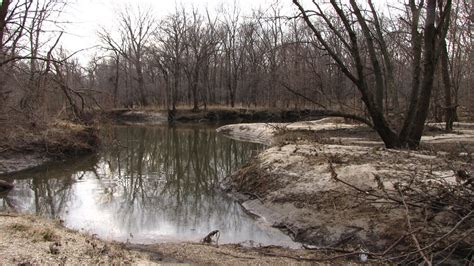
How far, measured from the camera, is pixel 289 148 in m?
13.6

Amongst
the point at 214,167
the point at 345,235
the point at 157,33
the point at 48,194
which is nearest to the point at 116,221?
the point at 48,194

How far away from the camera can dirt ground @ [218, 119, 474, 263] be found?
6.27 meters

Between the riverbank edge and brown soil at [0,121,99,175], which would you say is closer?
brown soil at [0,121,99,175]

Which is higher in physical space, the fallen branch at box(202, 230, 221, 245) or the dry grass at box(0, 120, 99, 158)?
the dry grass at box(0, 120, 99, 158)

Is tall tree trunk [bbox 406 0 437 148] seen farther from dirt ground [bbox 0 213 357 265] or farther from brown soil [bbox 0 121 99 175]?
brown soil [bbox 0 121 99 175]

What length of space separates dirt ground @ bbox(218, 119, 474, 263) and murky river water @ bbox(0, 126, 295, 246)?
61 cm

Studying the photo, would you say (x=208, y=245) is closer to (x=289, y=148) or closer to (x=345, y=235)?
(x=345, y=235)

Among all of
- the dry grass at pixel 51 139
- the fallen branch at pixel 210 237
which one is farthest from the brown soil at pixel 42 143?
the fallen branch at pixel 210 237

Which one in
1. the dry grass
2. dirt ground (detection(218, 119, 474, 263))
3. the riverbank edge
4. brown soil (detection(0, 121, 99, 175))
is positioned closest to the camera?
dirt ground (detection(218, 119, 474, 263))

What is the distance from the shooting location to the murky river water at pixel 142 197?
361 inches

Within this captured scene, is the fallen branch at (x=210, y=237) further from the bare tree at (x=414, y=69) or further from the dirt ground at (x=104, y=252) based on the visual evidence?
the bare tree at (x=414, y=69)

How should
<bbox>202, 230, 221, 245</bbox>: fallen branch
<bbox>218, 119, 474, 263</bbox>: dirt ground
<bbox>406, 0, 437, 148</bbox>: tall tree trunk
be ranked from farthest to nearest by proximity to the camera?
<bbox>406, 0, 437, 148</bbox>: tall tree trunk < <bbox>202, 230, 221, 245</bbox>: fallen branch < <bbox>218, 119, 474, 263</bbox>: dirt ground

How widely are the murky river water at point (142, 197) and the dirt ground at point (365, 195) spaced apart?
Answer: 612 millimetres

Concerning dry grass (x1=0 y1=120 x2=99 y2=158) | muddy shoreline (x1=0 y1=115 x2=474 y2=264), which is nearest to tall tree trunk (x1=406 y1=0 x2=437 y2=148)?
muddy shoreline (x1=0 y1=115 x2=474 y2=264)
